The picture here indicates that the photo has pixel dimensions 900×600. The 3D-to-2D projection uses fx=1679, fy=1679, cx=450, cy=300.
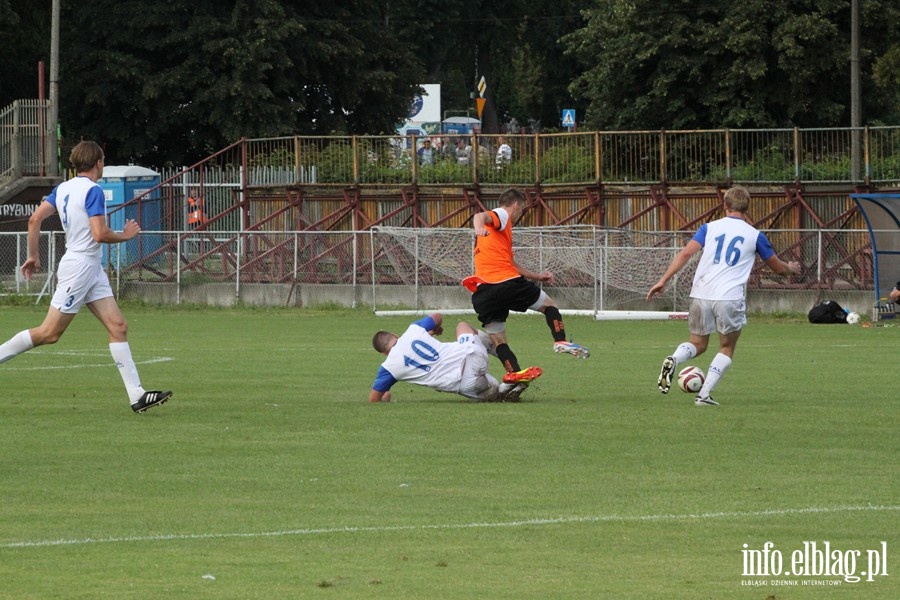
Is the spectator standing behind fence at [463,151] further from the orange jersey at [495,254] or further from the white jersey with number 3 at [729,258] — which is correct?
the white jersey with number 3 at [729,258]

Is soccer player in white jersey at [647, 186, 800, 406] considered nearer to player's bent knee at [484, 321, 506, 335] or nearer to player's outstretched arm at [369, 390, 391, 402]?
player's bent knee at [484, 321, 506, 335]

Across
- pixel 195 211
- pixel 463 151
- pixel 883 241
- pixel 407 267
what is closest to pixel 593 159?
pixel 463 151

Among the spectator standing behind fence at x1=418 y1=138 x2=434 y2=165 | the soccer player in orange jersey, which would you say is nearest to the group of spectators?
the spectator standing behind fence at x1=418 y1=138 x2=434 y2=165

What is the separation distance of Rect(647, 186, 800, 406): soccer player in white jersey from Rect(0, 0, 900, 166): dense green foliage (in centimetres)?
3236

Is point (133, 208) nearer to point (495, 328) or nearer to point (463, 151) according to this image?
point (463, 151)

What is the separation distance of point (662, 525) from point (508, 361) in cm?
617

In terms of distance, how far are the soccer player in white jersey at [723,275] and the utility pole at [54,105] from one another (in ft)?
107

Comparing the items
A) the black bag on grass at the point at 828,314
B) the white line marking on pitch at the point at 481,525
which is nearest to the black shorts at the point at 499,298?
the white line marking on pitch at the point at 481,525

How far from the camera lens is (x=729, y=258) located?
1439 cm

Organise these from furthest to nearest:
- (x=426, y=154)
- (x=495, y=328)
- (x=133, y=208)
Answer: (x=133, y=208)
(x=426, y=154)
(x=495, y=328)

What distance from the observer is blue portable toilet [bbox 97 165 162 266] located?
37.6 metres

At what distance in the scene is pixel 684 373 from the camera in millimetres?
15078

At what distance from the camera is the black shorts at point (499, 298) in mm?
15586

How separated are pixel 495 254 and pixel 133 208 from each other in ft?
93.1
